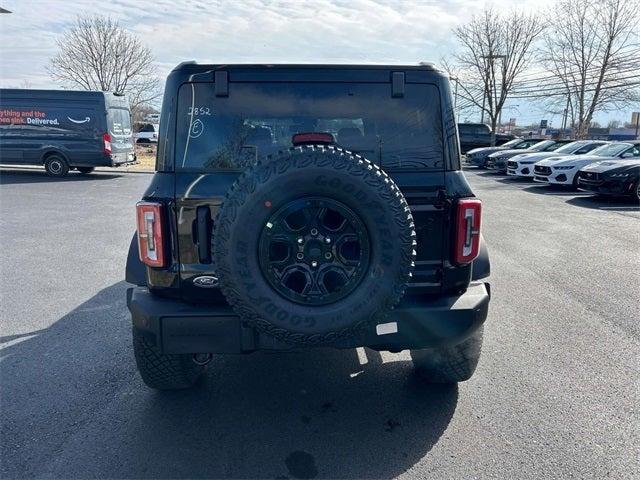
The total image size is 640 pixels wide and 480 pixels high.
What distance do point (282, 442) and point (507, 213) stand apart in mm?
9171

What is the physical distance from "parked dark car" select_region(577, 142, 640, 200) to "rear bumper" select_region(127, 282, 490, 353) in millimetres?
11224

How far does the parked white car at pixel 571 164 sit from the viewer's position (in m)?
14.0

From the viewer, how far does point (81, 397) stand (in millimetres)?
3029

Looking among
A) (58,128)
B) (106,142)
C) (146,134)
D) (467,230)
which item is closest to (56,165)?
(58,128)

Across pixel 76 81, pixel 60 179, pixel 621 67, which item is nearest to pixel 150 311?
pixel 60 179

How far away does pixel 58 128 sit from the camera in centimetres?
1480

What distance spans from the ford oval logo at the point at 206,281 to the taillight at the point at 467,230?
1352mm

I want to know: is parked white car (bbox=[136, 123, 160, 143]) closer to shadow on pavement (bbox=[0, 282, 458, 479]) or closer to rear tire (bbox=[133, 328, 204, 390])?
shadow on pavement (bbox=[0, 282, 458, 479])

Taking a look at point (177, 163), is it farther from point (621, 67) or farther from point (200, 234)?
point (621, 67)

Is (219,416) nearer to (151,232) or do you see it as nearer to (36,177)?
(151,232)

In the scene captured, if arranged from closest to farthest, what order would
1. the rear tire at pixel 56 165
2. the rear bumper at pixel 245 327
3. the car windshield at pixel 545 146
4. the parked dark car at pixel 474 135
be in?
the rear bumper at pixel 245 327 → the rear tire at pixel 56 165 → the car windshield at pixel 545 146 → the parked dark car at pixel 474 135

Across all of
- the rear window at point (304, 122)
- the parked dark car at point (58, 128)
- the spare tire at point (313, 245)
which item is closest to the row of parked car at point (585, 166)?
the rear window at point (304, 122)

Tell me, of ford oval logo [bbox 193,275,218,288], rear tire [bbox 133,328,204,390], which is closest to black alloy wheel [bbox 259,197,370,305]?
ford oval logo [bbox 193,275,218,288]

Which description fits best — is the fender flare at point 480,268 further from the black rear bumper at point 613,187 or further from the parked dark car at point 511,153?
the parked dark car at point 511,153
